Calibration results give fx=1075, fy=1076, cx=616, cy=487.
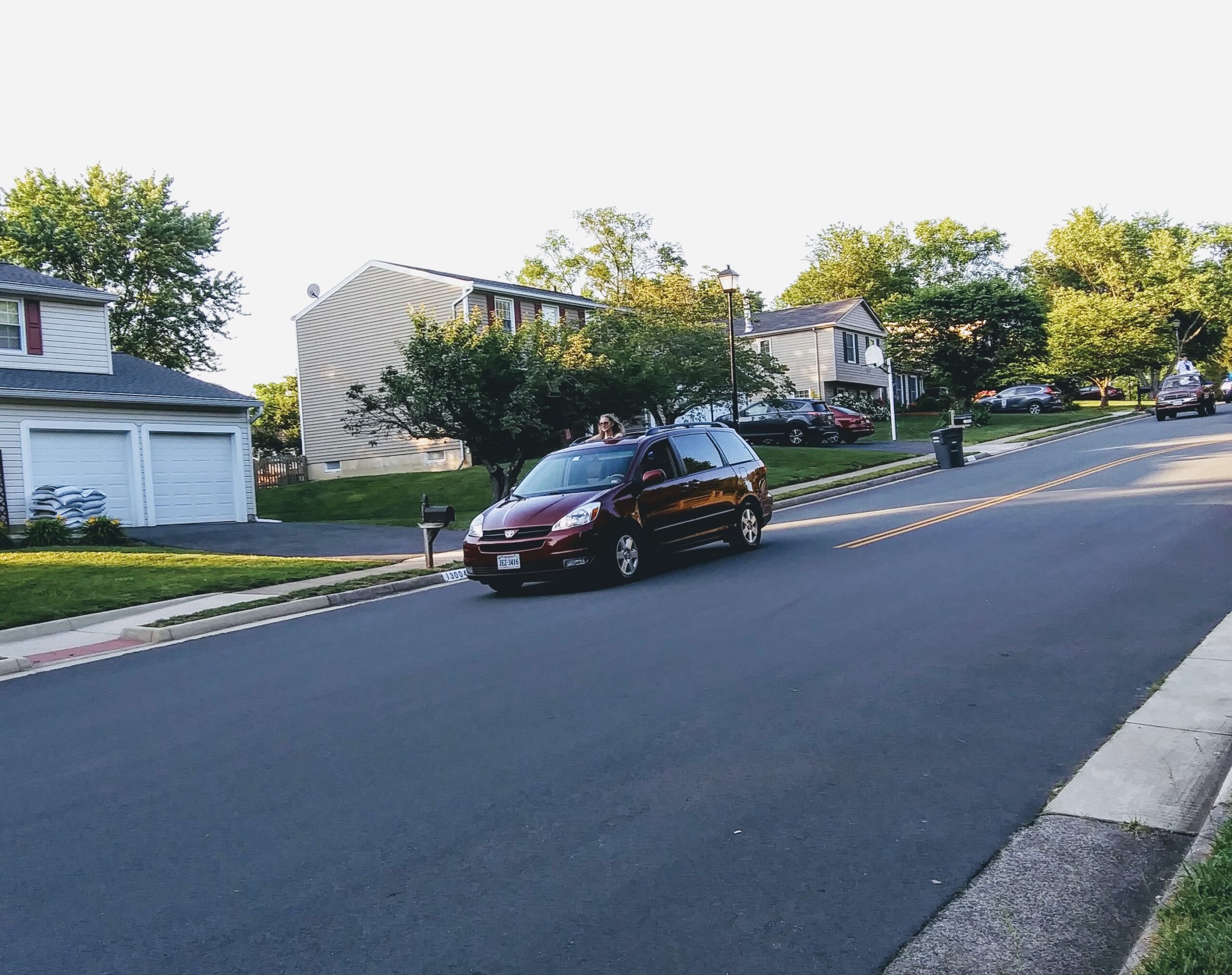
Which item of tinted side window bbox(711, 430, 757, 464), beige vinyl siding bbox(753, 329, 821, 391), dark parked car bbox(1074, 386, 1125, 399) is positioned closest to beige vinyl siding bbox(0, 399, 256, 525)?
tinted side window bbox(711, 430, 757, 464)

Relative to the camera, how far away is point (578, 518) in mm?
12484

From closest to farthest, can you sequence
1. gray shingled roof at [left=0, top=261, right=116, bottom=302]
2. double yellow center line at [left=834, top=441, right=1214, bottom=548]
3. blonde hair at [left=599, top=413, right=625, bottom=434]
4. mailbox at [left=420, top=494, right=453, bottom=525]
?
double yellow center line at [left=834, top=441, right=1214, bottom=548] < blonde hair at [left=599, top=413, right=625, bottom=434] < mailbox at [left=420, top=494, right=453, bottom=525] < gray shingled roof at [left=0, top=261, right=116, bottom=302]

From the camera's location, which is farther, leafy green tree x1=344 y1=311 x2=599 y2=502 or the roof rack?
leafy green tree x1=344 y1=311 x2=599 y2=502

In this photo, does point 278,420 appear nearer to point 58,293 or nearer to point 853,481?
point 58,293

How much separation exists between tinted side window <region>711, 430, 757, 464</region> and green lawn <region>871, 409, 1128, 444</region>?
2232cm

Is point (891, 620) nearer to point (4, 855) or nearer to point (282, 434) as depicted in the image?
point (4, 855)

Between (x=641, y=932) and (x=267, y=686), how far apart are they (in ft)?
17.8

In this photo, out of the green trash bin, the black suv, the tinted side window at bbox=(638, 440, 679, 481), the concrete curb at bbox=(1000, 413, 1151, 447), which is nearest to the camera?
the tinted side window at bbox=(638, 440, 679, 481)

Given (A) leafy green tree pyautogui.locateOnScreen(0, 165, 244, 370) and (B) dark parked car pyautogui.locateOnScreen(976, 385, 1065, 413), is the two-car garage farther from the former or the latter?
(B) dark parked car pyautogui.locateOnScreen(976, 385, 1065, 413)

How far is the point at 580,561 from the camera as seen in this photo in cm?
1238

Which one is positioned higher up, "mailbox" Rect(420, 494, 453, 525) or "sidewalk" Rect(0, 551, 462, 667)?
"mailbox" Rect(420, 494, 453, 525)

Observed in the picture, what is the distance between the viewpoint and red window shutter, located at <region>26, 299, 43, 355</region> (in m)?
25.7

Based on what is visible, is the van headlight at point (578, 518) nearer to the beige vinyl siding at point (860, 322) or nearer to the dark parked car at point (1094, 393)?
the beige vinyl siding at point (860, 322)

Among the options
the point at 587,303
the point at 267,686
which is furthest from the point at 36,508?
the point at 587,303
